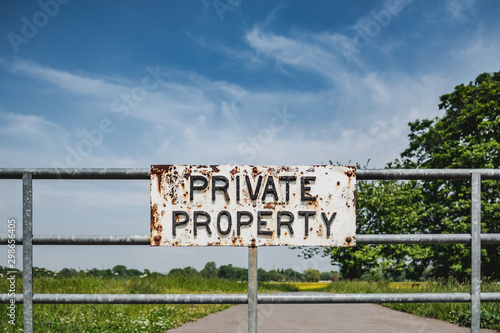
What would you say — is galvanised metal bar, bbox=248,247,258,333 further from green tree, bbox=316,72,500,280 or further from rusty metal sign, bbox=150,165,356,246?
green tree, bbox=316,72,500,280

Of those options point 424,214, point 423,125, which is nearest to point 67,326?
point 424,214

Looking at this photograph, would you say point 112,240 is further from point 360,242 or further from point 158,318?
point 158,318

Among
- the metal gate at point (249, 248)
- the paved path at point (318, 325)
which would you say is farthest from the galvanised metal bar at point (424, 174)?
the paved path at point (318, 325)

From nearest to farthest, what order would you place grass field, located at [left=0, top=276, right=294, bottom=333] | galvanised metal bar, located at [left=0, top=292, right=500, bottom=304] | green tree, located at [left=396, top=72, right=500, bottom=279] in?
galvanised metal bar, located at [left=0, top=292, right=500, bottom=304], grass field, located at [left=0, top=276, right=294, bottom=333], green tree, located at [left=396, top=72, right=500, bottom=279]

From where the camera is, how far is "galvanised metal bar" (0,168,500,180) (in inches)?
93.9

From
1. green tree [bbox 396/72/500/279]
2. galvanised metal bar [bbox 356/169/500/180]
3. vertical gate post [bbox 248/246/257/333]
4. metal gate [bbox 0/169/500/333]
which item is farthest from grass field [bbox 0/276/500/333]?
green tree [bbox 396/72/500/279]

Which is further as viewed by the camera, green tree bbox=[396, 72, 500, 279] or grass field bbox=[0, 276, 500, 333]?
green tree bbox=[396, 72, 500, 279]

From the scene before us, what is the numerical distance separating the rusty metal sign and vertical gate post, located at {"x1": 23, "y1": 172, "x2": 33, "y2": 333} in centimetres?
69

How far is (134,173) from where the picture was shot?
241cm

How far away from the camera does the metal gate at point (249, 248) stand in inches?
92.2

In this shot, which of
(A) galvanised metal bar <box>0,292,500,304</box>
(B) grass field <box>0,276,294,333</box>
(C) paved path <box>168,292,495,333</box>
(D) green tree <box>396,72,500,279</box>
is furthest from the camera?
(D) green tree <box>396,72,500,279</box>

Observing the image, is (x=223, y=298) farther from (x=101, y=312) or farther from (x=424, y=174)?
A: (x=101, y=312)

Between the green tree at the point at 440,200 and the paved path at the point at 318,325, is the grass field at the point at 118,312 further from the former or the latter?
the green tree at the point at 440,200

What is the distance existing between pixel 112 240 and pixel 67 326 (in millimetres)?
3605
